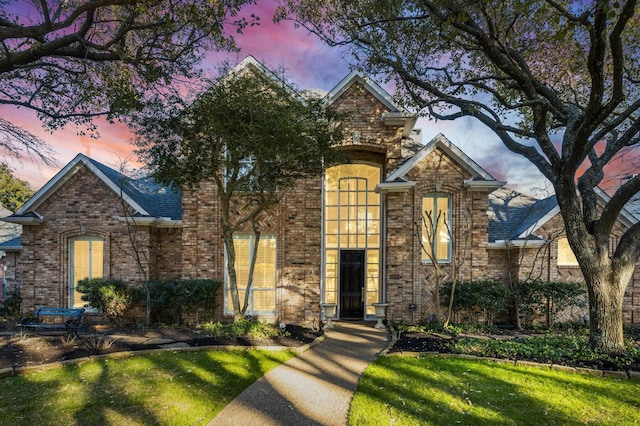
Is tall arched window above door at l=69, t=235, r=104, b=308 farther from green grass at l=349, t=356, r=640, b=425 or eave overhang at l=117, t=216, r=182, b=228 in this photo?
green grass at l=349, t=356, r=640, b=425

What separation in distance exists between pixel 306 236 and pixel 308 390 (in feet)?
19.4

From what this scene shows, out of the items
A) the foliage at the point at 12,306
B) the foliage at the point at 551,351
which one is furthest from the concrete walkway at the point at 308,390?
the foliage at the point at 12,306

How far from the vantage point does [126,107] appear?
30.0 ft

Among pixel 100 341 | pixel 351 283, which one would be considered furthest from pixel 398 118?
pixel 100 341

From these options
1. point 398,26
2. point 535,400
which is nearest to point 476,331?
point 535,400

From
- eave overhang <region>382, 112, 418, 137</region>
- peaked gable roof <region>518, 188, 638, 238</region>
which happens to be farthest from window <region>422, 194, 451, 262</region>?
eave overhang <region>382, 112, 418, 137</region>

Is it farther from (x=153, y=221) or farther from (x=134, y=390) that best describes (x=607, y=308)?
(x=153, y=221)

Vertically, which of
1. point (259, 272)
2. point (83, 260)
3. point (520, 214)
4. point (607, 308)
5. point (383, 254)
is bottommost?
point (607, 308)

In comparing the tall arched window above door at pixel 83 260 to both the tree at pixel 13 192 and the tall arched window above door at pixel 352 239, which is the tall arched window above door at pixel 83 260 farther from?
the tree at pixel 13 192

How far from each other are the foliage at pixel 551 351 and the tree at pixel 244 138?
606 cm

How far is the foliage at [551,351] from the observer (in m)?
7.10

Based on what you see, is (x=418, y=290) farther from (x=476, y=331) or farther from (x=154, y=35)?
(x=154, y=35)

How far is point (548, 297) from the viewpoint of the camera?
37.3 feet

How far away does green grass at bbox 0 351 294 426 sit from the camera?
4.77m
